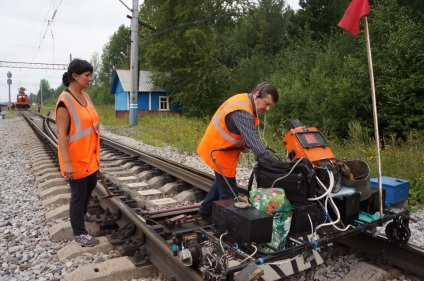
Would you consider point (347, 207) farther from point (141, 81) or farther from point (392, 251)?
point (141, 81)

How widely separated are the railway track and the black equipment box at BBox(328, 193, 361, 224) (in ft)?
0.55

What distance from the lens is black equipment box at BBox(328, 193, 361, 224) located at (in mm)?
3229

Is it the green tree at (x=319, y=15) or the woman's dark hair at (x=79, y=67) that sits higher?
the green tree at (x=319, y=15)

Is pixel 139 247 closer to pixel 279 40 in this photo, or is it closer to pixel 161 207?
pixel 161 207

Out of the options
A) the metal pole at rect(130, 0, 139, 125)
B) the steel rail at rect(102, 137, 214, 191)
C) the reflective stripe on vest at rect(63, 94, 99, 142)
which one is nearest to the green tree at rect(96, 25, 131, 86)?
the metal pole at rect(130, 0, 139, 125)

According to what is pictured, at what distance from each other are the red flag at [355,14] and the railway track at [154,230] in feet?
6.41

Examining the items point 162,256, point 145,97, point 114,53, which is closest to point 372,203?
point 162,256

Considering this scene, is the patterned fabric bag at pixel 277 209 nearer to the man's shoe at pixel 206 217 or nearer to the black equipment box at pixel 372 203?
the black equipment box at pixel 372 203

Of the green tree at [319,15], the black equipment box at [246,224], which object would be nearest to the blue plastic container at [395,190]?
the black equipment box at [246,224]

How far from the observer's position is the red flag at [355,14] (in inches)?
132

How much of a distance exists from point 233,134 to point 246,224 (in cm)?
112

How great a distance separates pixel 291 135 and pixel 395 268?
1656 millimetres

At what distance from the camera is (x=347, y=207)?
3232 mm

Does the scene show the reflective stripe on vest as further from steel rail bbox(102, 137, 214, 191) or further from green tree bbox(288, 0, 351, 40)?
green tree bbox(288, 0, 351, 40)
